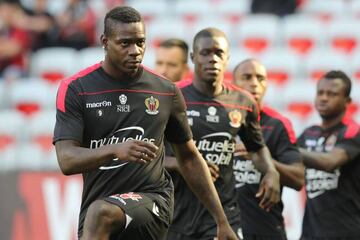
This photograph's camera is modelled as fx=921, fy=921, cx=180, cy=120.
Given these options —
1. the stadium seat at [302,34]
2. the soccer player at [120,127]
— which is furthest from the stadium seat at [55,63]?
the soccer player at [120,127]

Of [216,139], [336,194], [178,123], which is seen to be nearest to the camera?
[178,123]

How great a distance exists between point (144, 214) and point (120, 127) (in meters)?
0.57

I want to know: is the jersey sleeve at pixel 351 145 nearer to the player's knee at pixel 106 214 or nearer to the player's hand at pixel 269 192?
the player's hand at pixel 269 192

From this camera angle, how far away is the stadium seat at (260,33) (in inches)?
584

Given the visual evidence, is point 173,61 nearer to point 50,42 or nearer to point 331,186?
point 331,186

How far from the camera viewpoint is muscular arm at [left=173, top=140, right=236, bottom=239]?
20.7 ft

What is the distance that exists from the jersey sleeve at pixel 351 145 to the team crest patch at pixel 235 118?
1658 millimetres

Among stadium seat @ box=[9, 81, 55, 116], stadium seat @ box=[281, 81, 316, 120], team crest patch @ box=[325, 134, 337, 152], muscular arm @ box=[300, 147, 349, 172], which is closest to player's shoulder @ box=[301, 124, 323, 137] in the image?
team crest patch @ box=[325, 134, 337, 152]

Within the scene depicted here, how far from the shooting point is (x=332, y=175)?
873 cm

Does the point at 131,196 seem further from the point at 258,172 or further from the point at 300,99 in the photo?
the point at 300,99

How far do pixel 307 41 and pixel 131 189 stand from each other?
9.48m

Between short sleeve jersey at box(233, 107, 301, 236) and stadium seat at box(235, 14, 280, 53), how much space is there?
21.1 feet

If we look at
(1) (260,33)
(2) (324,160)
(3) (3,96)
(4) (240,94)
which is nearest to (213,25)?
(1) (260,33)

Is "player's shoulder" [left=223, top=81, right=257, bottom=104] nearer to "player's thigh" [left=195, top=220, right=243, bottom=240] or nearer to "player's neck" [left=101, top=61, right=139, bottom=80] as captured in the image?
"player's thigh" [left=195, top=220, right=243, bottom=240]
